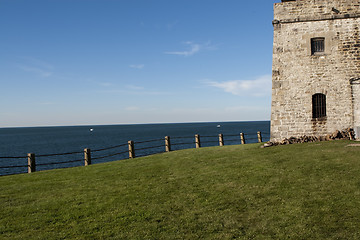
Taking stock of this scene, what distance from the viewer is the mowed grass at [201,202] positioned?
20.3ft

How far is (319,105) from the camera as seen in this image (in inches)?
675

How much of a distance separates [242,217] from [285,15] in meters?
14.8

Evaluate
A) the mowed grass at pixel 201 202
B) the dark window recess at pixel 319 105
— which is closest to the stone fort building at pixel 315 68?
the dark window recess at pixel 319 105

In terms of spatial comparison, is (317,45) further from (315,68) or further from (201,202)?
(201,202)

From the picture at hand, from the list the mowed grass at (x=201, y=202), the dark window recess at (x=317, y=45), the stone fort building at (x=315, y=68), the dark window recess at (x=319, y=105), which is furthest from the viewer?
the dark window recess at (x=317, y=45)

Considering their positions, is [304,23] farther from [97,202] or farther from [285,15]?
[97,202]

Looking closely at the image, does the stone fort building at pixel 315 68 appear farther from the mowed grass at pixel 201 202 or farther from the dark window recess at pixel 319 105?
the mowed grass at pixel 201 202

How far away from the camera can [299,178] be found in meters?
9.08

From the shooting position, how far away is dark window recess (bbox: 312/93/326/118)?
56.1 feet

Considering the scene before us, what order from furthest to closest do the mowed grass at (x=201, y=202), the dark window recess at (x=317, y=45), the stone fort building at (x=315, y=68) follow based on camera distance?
the dark window recess at (x=317, y=45) < the stone fort building at (x=315, y=68) < the mowed grass at (x=201, y=202)

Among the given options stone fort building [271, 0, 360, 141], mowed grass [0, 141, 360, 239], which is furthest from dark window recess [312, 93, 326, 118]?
Answer: mowed grass [0, 141, 360, 239]

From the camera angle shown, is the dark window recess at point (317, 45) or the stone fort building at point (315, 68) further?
the dark window recess at point (317, 45)

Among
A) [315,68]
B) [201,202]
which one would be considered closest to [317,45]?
[315,68]

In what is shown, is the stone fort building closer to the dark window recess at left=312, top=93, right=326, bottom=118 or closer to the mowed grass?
the dark window recess at left=312, top=93, right=326, bottom=118
